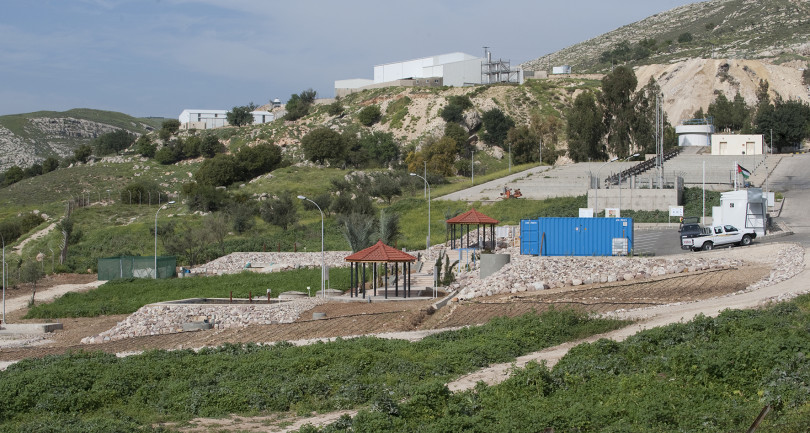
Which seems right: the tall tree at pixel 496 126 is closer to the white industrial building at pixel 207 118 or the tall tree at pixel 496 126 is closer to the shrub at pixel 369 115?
the shrub at pixel 369 115

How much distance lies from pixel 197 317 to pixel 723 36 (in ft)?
491

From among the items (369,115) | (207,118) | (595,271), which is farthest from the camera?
(207,118)

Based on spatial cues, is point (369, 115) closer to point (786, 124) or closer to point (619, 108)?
point (619, 108)

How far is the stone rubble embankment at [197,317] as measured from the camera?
28719mm

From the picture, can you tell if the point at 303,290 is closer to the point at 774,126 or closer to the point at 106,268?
the point at 106,268

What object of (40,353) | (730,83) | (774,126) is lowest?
(40,353)

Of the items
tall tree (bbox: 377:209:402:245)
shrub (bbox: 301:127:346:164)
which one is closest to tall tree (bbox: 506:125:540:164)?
shrub (bbox: 301:127:346:164)

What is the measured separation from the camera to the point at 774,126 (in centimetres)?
8238

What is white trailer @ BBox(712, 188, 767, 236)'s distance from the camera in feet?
128

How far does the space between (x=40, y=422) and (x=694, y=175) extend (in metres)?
58.8

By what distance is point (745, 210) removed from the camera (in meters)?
38.9

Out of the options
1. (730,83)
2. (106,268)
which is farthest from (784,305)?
(730,83)

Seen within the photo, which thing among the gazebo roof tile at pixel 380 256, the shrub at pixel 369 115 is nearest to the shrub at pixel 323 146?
the shrub at pixel 369 115

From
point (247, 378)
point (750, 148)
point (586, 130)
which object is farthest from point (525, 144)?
point (247, 378)
